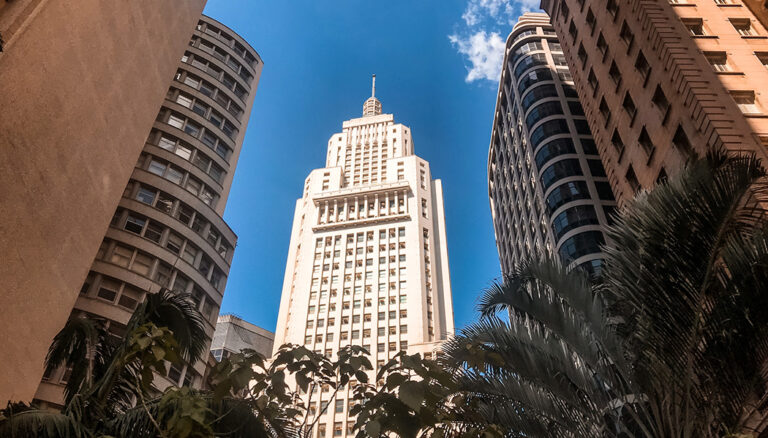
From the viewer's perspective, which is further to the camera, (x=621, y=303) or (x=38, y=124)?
(x=38, y=124)

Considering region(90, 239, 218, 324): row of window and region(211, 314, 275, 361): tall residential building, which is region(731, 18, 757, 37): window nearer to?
region(90, 239, 218, 324): row of window

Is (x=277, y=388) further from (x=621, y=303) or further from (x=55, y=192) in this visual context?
(x=55, y=192)

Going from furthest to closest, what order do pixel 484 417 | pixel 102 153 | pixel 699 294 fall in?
pixel 102 153
pixel 484 417
pixel 699 294

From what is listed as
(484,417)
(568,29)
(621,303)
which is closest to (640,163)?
(568,29)

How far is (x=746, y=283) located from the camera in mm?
8414

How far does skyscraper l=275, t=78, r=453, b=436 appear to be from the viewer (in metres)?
71.1

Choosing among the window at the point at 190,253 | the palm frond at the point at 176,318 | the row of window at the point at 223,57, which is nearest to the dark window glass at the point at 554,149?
the row of window at the point at 223,57

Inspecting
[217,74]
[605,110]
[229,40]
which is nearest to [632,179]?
[605,110]

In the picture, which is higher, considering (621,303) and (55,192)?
(55,192)

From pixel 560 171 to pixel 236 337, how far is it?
47.9 meters

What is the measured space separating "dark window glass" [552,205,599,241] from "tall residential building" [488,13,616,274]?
75 millimetres

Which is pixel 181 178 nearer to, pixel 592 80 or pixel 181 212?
pixel 181 212

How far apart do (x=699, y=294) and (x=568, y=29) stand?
1249 inches

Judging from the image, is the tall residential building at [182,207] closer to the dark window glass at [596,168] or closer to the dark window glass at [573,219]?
the dark window glass at [573,219]
